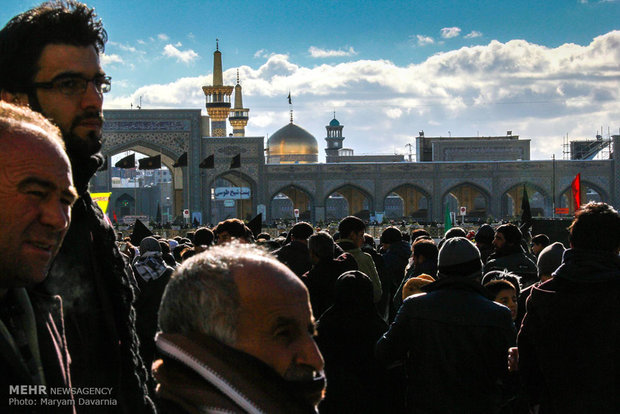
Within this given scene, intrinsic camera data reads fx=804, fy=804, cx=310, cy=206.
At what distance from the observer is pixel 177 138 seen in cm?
3809

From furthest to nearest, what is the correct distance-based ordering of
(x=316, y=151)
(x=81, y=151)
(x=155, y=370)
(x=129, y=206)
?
(x=129, y=206) → (x=316, y=151) → (x=81, y=151) → (x=155, y=370)

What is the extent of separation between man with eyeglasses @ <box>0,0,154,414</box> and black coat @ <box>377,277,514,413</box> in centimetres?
179

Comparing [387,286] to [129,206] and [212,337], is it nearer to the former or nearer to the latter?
[212,337]

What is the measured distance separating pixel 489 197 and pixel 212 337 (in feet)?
139

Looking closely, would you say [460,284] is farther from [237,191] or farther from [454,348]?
[237,191]

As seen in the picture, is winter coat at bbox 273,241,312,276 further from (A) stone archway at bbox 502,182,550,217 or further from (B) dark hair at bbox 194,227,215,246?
(A) stone archway at bbox 502,182,550,217

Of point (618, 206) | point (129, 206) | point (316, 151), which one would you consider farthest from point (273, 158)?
point (618, 206)

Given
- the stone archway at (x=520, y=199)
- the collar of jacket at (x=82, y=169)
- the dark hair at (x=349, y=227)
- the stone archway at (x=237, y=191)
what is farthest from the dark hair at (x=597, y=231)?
the stone archway at (x=520, y=199)

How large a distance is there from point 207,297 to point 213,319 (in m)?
0.04

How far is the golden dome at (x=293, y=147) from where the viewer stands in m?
53.7

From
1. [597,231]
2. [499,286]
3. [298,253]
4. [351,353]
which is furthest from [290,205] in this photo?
[597,231]

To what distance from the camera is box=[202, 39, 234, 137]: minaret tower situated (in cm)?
4888

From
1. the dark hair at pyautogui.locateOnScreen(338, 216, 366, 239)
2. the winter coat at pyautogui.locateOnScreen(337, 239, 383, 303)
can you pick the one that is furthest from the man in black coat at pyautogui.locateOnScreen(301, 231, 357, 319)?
the dark hair at pyautogui.locateOnScreen(338, 216, 366, 239)

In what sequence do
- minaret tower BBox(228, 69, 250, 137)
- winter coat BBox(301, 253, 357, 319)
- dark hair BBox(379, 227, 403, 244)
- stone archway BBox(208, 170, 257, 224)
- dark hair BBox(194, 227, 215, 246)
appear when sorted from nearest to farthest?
winter coat BBox(301, 253, 357, 319) < dark hair BBox(194, 227, 215, 246) < dark hair BBox(379, 227, 403, 244) < stone archway BBox(208, 170, 257, 224) < minaret tower BBox(228, 69, 250, 137)
